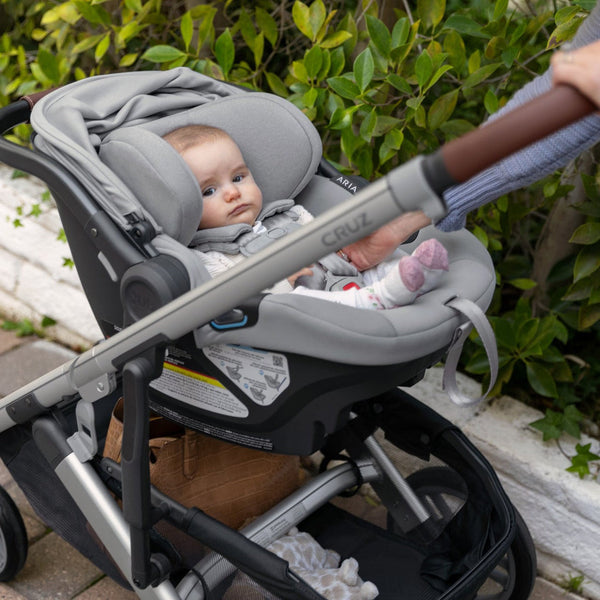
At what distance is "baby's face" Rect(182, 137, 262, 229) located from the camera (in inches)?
70.1

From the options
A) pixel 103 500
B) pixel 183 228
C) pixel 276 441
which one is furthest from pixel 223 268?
pixel 103 500

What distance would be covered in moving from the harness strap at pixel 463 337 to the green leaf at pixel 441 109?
775mm

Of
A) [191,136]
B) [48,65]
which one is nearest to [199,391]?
[191,136]

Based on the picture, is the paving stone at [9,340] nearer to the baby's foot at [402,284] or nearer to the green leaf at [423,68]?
the green leaf at [423,68]

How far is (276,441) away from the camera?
5.23 feet

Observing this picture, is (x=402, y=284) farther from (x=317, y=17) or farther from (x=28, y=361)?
(x=28, y=361)

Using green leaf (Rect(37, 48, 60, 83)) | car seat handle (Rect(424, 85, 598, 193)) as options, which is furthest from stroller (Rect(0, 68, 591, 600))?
green leaf (Rect(37, 48, 60, 83))

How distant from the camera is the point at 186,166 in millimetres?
1686

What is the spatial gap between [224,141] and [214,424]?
0.61 meters

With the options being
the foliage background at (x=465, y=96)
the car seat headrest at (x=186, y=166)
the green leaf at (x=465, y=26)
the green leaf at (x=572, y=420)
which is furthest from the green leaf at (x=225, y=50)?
the green leaf at (x=572, y=420)

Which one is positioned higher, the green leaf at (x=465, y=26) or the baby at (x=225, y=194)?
the green leaf at (x=465, y=26)

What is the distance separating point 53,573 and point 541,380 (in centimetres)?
139

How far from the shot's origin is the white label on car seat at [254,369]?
4.88 feet

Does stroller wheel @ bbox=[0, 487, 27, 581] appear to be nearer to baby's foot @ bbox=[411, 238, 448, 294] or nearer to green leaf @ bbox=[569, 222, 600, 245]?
baby's foot @ bbox=[411, 238, 448, 294]
